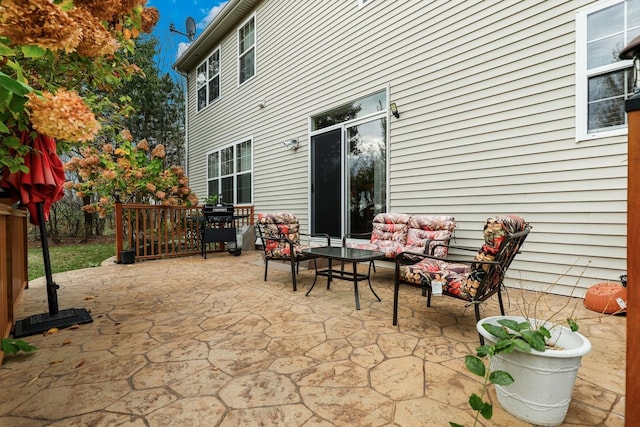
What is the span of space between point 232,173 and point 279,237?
537 cm

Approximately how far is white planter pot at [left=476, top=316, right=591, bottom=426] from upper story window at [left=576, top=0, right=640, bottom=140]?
2.71 meters

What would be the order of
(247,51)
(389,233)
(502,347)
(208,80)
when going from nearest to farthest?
1. (502,347)
2. (389,233)
3. (247,51)
4. (208,80)

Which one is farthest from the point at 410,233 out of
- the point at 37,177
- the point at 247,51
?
the point at 247,51

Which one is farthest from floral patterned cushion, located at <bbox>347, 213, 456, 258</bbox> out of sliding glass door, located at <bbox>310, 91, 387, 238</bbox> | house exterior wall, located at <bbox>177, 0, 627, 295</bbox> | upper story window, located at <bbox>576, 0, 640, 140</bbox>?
upper story window, located at <bbox>576, 0, 640, 140</bbox>

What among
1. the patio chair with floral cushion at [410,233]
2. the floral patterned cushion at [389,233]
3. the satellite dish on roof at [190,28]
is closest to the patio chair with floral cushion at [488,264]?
the patio chair with floral cushion at [410,233]

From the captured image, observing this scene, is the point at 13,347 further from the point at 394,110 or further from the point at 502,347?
the point at 394,110

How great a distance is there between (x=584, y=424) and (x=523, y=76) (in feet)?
11.6

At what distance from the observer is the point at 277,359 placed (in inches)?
79.9

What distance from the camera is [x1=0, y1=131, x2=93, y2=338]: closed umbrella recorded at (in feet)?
7.15

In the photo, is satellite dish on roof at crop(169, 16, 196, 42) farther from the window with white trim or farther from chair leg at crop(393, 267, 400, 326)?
chair leg at crop(393, 267, 400, 326)

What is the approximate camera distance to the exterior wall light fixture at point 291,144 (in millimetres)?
6676

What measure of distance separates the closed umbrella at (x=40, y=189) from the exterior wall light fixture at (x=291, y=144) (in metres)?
4.61

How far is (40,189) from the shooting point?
2309mm

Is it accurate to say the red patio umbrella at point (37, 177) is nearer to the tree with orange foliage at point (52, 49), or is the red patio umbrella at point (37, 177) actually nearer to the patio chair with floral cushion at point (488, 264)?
the tree with orange foliage at point (52, 49)
